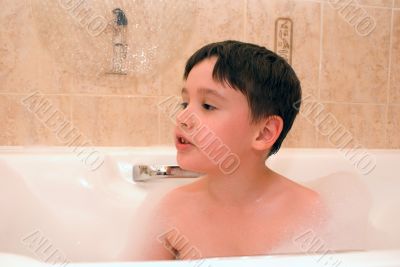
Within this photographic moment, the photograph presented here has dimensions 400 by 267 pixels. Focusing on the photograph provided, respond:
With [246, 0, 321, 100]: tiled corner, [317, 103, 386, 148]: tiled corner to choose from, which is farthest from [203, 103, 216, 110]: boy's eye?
[317, 103, 386, 148]: tiled corner

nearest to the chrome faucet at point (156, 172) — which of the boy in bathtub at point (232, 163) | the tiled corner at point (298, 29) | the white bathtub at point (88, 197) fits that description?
the white bathtub at point (88, 197)

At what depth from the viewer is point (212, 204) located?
90 centimetres

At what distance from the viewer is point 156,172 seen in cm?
109

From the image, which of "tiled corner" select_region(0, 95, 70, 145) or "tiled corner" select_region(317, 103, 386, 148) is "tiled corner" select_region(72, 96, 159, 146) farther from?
"tiled corner" select_region(317, 103, 386, 148)

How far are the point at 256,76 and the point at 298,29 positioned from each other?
570 millimetres

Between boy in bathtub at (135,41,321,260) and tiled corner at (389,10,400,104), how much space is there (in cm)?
66

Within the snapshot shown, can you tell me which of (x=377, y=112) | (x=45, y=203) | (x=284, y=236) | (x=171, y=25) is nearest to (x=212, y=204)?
(x=284, y=236)

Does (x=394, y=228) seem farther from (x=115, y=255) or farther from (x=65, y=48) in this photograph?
(x=65, y=48)

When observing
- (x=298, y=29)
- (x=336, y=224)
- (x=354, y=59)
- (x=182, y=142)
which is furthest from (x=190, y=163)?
(x=354, y=59)

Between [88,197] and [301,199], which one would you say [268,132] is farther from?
[88,197]

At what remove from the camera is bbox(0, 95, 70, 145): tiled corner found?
45.6 inches

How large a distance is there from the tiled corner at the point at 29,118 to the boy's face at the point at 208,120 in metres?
0.53

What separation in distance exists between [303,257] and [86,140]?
0.87 metres

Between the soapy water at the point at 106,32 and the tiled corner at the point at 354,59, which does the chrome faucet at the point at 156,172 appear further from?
the tiled corner at the point at 354,59
